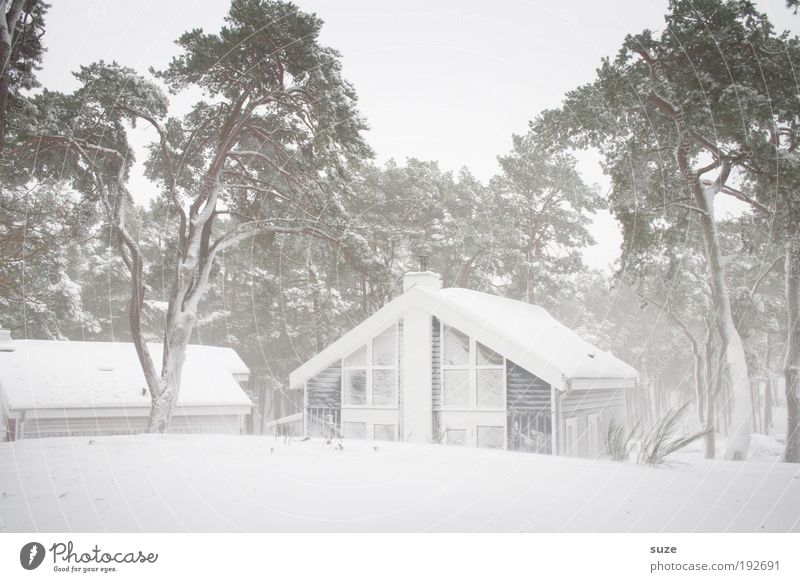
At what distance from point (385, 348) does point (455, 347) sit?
1034 millimetres

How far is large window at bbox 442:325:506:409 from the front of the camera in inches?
267

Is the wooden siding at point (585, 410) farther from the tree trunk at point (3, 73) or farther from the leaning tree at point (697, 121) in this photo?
the tree trunk at point (3, 73)

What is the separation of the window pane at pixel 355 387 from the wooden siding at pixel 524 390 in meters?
2.06

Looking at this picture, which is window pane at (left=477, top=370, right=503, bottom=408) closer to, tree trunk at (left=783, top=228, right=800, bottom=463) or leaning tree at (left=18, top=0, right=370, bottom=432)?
leaning tree at (left=18, top=0, right=370, bottom=432)

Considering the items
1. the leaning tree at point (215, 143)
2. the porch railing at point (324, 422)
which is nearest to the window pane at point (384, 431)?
the porch railing at point (324, 422)

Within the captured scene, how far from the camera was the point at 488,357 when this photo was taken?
680 centimetres

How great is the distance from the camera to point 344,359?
7762 millimetres

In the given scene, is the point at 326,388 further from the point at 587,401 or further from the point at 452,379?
the point at 587,401

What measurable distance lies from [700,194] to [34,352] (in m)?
11.6

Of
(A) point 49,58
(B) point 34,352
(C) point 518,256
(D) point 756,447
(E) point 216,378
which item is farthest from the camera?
(E) point 216,378

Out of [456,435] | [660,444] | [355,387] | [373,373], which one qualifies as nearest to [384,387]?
[373,373]
